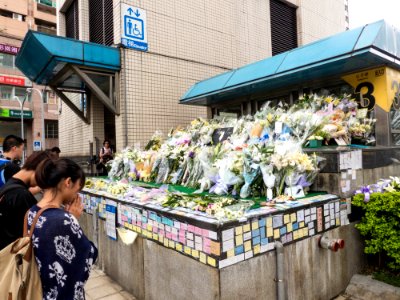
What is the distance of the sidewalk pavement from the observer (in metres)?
3.47

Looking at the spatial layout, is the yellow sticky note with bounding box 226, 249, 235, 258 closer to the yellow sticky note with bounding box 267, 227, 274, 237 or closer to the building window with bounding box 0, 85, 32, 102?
the yellow sticky note with bounding box 267, 227, 274, 237

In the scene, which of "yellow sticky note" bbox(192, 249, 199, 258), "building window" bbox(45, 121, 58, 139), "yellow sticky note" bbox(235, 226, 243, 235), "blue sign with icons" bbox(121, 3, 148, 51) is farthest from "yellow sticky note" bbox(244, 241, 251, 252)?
"building window" bbox(45, 121, 58, 139)

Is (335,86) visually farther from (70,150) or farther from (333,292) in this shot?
(70,150)

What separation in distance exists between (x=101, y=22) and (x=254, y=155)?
7.86 m

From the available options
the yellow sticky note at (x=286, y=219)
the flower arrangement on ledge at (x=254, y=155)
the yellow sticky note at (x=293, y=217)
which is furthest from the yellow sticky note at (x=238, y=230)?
the flower arrangement on ledge at (x=254, y=155)

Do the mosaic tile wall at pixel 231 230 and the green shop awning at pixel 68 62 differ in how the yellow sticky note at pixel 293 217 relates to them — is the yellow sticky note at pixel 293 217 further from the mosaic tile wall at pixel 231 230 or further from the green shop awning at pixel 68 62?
the green shop awning at pixel 68 62

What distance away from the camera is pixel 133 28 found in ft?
26.2

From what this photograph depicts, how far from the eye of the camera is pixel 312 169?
3.31 metres

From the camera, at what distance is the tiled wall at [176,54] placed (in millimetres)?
8023

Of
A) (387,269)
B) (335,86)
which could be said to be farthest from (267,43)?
(387,269)

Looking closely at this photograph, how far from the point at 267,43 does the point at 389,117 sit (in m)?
7.28

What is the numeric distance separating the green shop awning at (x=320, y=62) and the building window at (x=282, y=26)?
5698 millimetres

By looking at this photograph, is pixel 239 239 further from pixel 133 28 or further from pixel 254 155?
pixel 133 28

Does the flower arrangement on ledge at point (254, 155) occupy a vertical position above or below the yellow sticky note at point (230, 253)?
above
